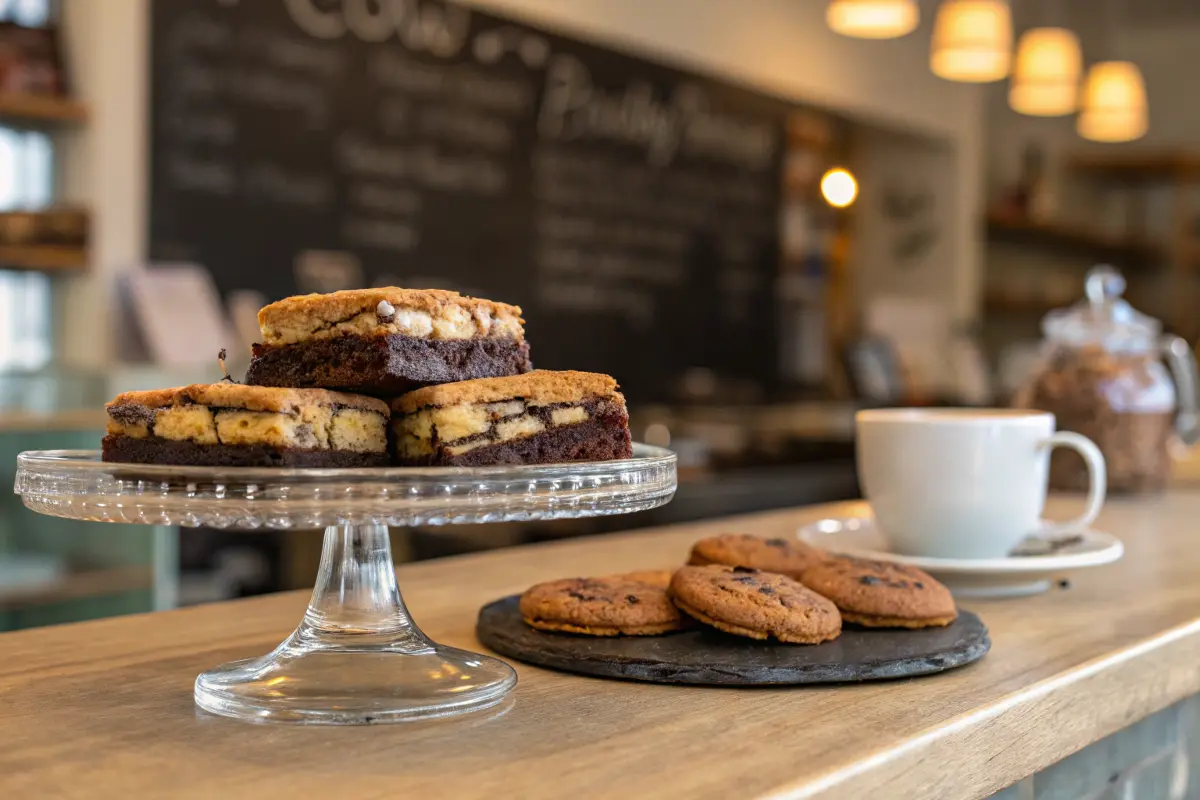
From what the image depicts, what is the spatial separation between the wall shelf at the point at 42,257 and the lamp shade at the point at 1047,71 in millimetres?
3646

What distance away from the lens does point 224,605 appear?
1.03m

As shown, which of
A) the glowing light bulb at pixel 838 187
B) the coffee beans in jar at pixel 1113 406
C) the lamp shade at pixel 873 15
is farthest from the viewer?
the glowing light bulb at pixel 838 187

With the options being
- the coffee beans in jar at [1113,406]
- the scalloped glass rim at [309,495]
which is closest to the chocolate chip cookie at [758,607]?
the scalloped glass rim at [309,495]

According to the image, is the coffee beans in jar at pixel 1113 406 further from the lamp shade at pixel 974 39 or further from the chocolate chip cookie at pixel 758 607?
the lamp shade at pixel 974 39

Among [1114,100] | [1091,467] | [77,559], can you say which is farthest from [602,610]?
[1114,100]

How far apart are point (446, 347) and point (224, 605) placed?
306mm

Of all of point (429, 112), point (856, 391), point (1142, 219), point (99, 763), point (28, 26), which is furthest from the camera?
point (1142, 219)

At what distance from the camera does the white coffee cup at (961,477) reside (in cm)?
112

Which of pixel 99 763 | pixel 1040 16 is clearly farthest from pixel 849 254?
pixel 99 763

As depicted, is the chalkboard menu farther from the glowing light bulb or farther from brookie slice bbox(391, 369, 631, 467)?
brookie slice bbox(391, 369, 631, 467)

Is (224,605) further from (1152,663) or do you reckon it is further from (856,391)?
(856,391)

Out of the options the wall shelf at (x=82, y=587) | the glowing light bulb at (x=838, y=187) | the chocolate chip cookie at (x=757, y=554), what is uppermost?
the glowing light bulb at (x=838, y=187)

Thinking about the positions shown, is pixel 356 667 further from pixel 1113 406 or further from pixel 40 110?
pixel 40 110

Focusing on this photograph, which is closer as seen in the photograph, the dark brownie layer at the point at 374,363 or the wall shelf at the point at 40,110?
the dark brownie layer at the point at 374,363
